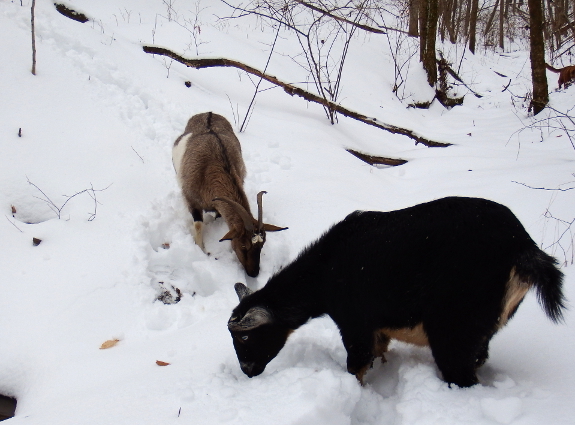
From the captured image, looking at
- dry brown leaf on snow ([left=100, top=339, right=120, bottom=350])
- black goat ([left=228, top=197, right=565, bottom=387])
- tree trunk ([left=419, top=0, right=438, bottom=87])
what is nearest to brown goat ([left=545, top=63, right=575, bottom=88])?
tree trunk ([left=419, top=0, right=438, bottom=87])

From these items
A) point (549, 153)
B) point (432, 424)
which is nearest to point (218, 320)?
point (432, 424)

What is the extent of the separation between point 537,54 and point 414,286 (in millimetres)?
8461

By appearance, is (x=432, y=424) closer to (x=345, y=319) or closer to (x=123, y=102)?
(x=345, y=319)

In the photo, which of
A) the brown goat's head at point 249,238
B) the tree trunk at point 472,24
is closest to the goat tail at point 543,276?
the brown goat's head at point 249,238

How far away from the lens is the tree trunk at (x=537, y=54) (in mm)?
8886

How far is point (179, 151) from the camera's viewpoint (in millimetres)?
6461

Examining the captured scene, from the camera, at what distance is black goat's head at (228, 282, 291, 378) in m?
3.23

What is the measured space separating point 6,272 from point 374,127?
299 inches

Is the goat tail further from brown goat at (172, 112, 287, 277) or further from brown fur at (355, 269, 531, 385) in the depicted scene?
brown goat at (172, 112, 287, 277)

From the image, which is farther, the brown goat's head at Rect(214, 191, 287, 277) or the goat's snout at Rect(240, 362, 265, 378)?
the brown goat's head at Rect(214, 191, 287, 277)

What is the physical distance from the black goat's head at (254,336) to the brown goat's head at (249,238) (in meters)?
1.74

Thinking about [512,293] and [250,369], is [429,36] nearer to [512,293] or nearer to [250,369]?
[512,293]

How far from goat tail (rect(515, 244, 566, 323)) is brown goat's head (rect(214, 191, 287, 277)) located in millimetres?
2955

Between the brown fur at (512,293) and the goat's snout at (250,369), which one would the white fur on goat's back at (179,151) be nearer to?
the goat's snout at (250,369)
